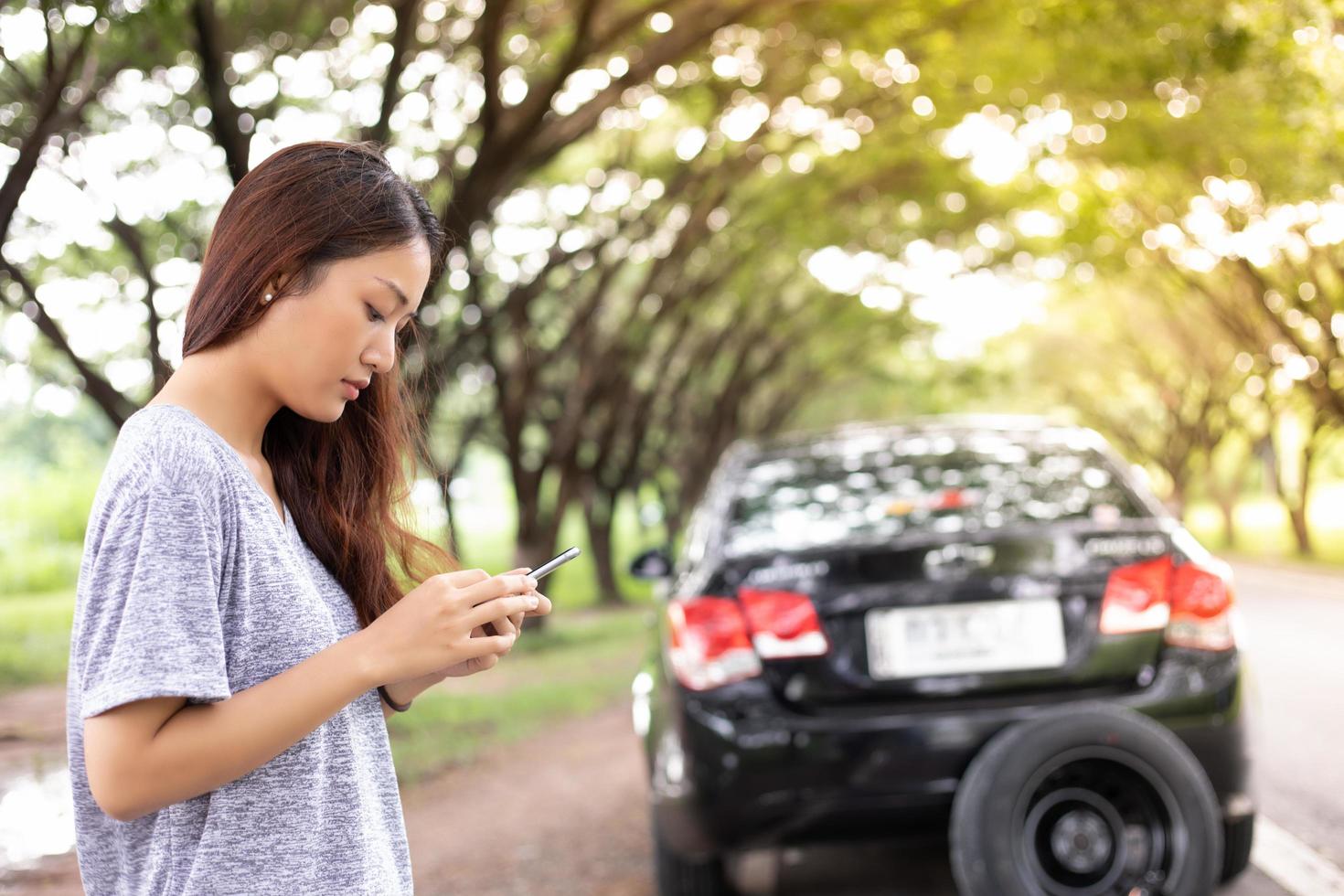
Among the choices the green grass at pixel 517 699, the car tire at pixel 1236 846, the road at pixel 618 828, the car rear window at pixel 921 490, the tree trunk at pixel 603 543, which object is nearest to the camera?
the car rear window at pixel 921 490

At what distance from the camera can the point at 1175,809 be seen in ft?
13.2

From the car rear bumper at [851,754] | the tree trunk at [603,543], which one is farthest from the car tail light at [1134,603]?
the tree trunk at [603,543]

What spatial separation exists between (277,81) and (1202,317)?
2794 cm

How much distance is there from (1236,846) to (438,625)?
400 centimetres

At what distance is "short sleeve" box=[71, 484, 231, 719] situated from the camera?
4.89ft

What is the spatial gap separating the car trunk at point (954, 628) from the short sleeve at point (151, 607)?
116 inches

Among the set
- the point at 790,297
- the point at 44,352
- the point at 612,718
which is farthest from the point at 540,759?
the point at 790,297

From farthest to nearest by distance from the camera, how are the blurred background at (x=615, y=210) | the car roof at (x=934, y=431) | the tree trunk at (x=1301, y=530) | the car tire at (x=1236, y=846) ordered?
the tree trunk at (x=1301, y=530) → the blurred background at (x=615, y=210) → the car roof at (x=934, y=431) → the car tire at (x=1236, y=846)

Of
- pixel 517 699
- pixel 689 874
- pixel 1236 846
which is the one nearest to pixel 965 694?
pixel 689 874

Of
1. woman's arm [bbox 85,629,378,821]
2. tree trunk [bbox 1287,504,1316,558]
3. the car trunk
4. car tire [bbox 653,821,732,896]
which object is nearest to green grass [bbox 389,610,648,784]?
car tire [bbox 653,821,732,896]

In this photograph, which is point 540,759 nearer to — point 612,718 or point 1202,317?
point 612,718

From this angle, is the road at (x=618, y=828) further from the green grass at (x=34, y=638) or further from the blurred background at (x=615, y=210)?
the green grass at (x=34, y=638)

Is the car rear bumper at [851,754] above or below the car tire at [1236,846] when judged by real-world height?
above

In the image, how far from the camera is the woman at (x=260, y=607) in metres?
1.52
